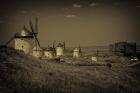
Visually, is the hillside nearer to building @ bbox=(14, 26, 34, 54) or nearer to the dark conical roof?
building @ bbox=(14, 26, 34, 54)

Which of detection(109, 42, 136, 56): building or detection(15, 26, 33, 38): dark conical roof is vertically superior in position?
detection(15, 26, 33, 38): dark conical roof

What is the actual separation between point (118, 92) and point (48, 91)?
257 inches

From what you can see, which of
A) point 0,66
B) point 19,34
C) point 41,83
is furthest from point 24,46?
point 41,83

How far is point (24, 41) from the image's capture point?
142 feet

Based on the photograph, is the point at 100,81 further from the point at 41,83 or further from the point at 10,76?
the point at 10,76

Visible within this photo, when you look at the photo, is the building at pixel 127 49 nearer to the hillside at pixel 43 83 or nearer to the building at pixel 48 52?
the building at pixel 48 52

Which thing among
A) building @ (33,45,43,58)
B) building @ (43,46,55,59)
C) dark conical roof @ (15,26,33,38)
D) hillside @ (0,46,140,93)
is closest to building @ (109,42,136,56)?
building @ (43,46,55,59)

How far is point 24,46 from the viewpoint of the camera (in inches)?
1684

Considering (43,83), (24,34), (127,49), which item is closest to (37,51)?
(24,34)

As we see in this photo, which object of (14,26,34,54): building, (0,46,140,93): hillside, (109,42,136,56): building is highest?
(14,26,34,54): building

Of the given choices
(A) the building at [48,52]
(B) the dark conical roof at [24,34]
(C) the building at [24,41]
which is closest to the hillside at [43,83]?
(C) the building at [24,41]

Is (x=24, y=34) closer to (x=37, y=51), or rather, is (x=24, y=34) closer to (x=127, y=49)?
(x=37, y=51)

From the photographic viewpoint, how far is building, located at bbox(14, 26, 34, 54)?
42.8 m

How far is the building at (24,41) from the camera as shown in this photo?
140 feet
